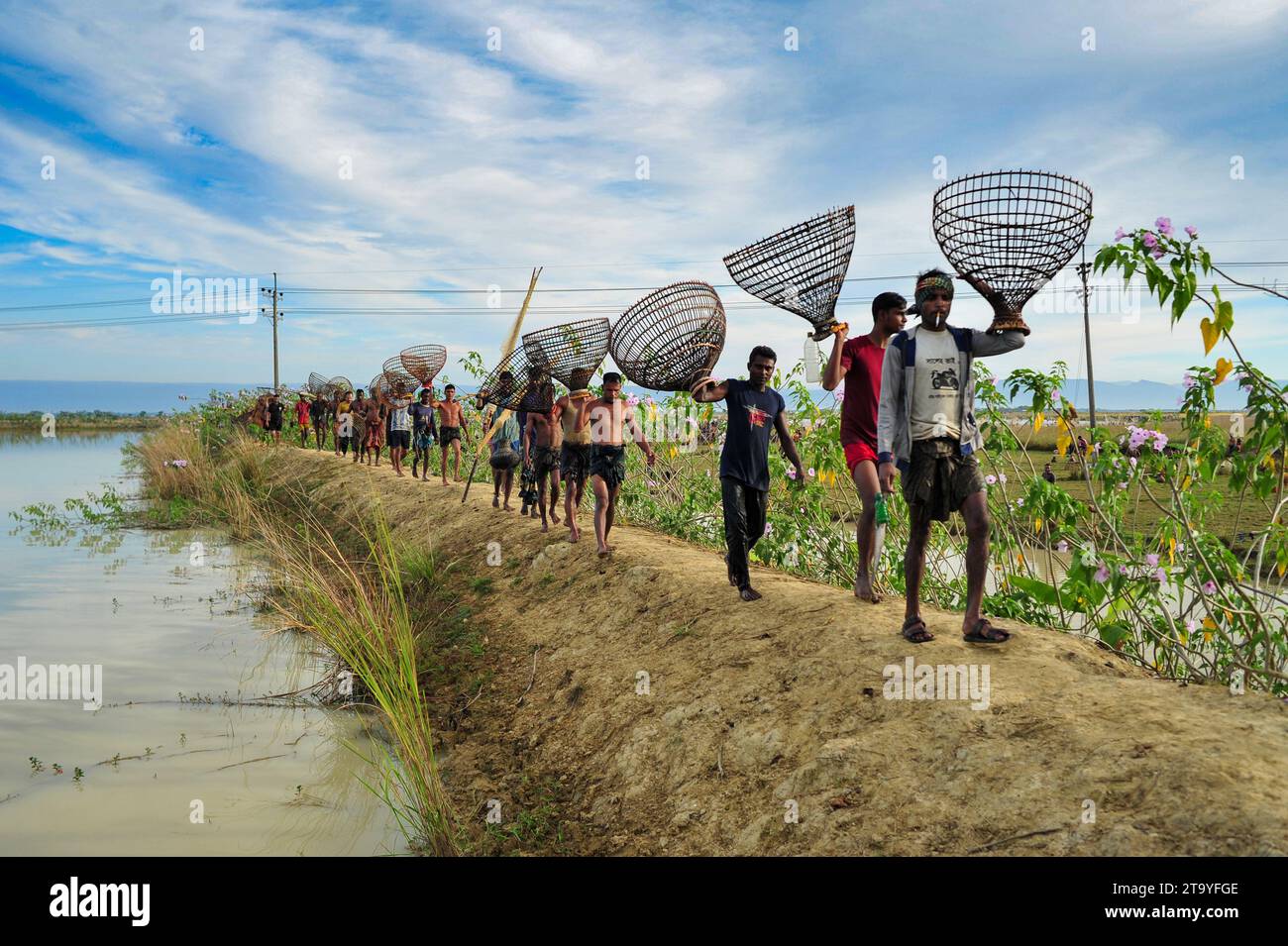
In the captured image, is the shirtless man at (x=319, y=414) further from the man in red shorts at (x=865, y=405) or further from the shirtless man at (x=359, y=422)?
the man in red shorts at (x=865, y=405)

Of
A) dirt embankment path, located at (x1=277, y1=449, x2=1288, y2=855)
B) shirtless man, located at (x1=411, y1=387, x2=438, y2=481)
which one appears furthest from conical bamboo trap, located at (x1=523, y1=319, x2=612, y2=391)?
shirtless man, located at (x1=411, y1=387, x2=438, y2=481)

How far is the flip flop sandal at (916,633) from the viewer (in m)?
4.52

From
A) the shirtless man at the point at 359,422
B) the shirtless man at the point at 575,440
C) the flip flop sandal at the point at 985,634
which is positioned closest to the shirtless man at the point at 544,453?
the shirtless man at the point at 575,440

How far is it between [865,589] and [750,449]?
116 centimetres

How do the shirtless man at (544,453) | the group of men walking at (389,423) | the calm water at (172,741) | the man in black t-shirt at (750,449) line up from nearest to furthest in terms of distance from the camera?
the calm water at (172,741) < the man in black t-shirt at (750,449) < the shirtless man at (544,453) < the group of men walking at (389,423)

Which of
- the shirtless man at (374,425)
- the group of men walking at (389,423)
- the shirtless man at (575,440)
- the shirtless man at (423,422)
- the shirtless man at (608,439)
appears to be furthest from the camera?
the shirtless man at (374,425)

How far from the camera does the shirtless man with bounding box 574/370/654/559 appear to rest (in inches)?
307

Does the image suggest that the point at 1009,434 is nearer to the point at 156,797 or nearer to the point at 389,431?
the point at 156,797

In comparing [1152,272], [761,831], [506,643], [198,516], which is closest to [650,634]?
[506,643]

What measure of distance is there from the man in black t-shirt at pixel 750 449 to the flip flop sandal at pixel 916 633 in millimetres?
1462

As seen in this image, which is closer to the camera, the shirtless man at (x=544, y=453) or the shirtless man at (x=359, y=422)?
the shirtless man at (x=544, y=453)

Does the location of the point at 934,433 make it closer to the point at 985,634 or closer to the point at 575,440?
the point at 985,634

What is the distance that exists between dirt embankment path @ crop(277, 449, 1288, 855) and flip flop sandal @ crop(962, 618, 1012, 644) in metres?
0.06

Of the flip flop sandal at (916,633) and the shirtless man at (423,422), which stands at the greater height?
the shirtless man at (423,422)
